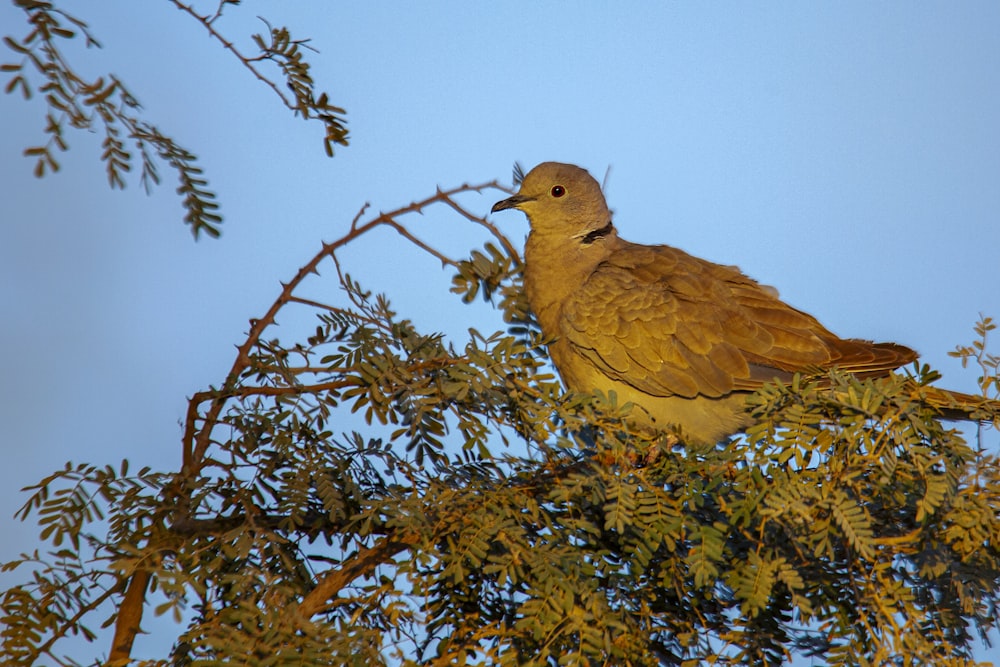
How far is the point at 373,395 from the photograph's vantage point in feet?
7.78

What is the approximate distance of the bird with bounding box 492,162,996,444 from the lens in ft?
12.8

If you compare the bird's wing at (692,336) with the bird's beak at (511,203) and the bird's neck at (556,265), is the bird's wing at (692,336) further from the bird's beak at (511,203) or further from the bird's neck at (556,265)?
the bird's beak at (511,203)

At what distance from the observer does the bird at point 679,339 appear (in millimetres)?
3910

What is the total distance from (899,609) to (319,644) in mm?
1415

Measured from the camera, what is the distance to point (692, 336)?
4.00m

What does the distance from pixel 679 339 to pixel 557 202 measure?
1062 mm

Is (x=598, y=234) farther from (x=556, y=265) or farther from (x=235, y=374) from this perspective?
(x=235, y=374)

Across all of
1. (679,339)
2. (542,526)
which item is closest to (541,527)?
(542,526)

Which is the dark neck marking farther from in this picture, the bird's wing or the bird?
the bird's wing

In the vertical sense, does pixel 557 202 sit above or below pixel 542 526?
above

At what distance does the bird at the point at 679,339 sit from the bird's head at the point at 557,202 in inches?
10.8

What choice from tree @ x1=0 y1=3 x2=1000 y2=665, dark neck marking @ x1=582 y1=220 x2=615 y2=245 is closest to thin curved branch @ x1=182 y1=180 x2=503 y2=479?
tree @ x1=0 y1=3 x2=1000 y2=665

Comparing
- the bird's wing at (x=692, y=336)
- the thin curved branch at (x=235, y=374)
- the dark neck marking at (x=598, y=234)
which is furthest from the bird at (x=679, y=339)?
the thin curved branch at (x=235, y=374)

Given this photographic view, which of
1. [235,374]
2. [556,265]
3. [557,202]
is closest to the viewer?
[235,374]
